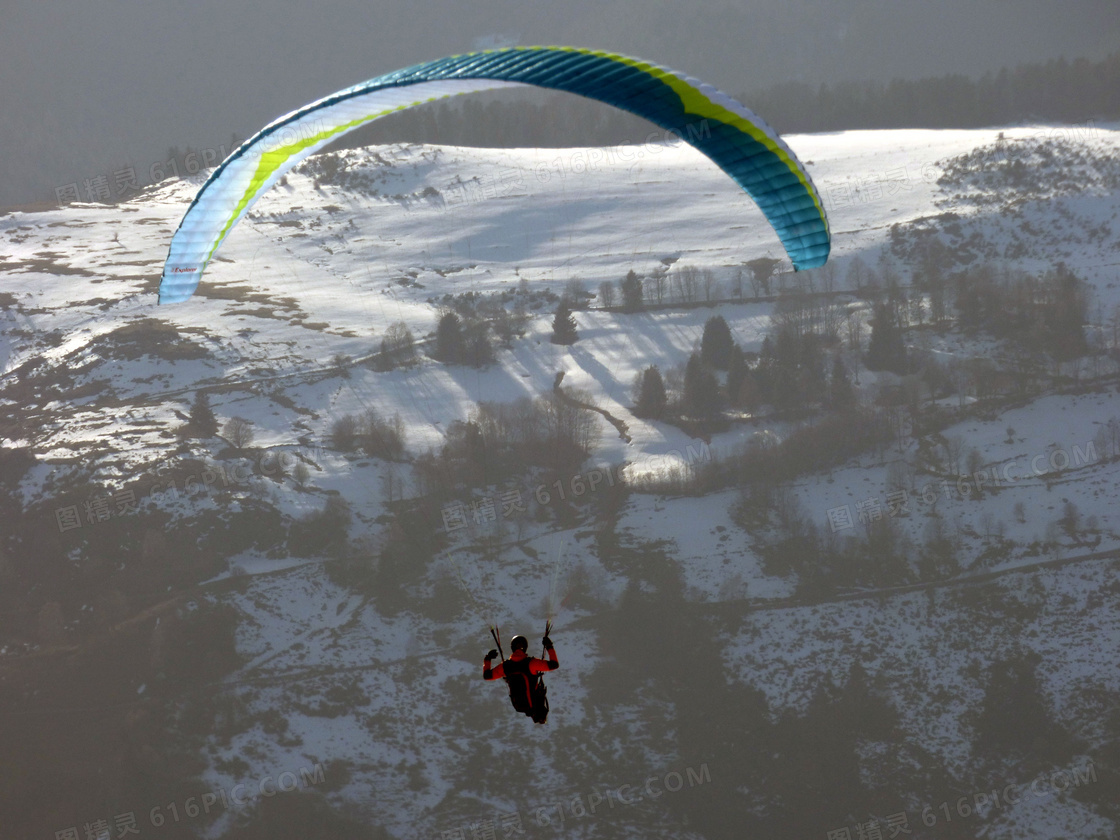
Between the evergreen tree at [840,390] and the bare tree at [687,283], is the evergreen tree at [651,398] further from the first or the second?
the bare tree at [687,283]

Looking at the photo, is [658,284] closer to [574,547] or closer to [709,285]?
[709,285]

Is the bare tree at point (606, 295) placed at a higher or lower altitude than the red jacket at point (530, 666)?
higher

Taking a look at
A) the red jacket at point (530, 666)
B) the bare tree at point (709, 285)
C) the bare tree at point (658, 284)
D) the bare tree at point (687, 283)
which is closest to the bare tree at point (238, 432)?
the bare tree at point (658, 284)

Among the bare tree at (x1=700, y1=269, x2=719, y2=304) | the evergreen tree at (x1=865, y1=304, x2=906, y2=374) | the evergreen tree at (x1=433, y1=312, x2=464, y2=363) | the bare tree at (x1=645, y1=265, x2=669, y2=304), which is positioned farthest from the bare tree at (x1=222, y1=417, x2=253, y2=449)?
the evergreen tree at (x1=865, y1=304, x2=906, y2=374)

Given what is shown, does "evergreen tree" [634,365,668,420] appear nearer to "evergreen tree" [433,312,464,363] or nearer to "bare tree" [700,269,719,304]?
"evergreen tree" [433,312,464,363]

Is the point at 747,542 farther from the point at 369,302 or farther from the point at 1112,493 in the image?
the point at 369,302

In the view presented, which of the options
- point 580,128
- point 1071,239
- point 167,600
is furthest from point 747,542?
point 580,128
